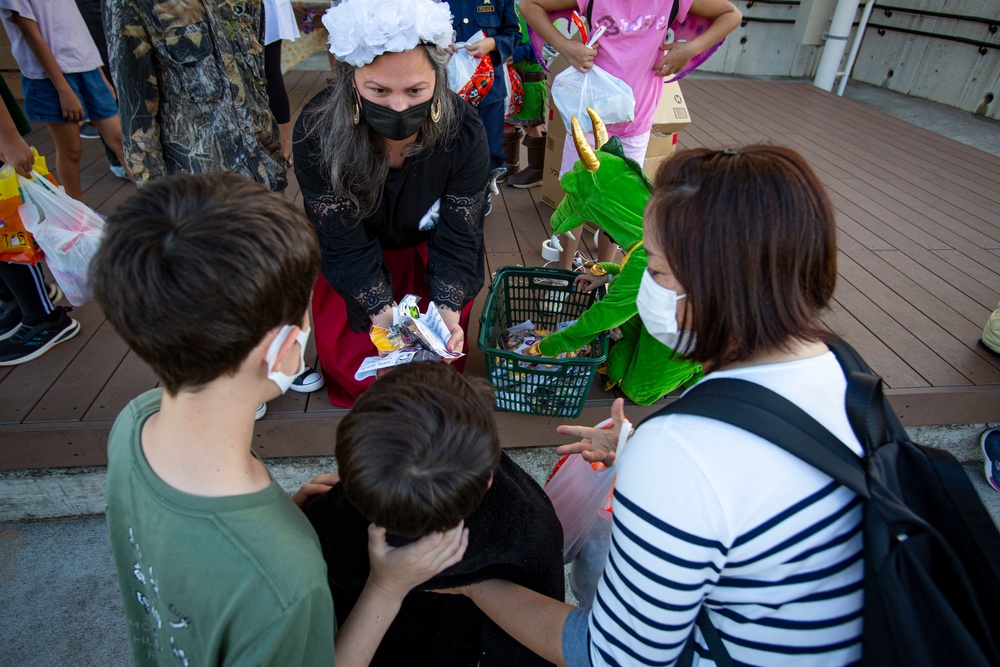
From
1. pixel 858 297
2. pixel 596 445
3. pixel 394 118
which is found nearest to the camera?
pixel 596 445

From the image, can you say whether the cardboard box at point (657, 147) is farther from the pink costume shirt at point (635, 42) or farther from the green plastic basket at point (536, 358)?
the green plastic basket at point (536, 358)

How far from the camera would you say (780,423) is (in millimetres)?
841

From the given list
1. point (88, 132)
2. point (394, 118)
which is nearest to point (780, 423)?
point (394, 118)

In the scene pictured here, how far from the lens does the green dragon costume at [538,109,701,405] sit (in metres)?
1.99

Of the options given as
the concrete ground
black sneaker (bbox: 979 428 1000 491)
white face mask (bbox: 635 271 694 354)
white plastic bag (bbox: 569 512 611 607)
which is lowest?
the concrete ground

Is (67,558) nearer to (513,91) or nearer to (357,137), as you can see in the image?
(357,137)

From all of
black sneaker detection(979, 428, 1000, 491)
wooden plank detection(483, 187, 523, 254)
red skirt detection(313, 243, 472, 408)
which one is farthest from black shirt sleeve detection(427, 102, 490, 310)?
black sneaker detection(979, 428, 1000, 491)

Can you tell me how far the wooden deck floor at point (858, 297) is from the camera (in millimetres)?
2295

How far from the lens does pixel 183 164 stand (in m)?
2.31

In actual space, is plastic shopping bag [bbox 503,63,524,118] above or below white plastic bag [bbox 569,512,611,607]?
above

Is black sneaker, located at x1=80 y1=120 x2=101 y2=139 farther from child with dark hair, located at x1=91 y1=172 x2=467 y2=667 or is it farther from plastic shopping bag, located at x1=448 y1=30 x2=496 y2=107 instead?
child with dark hair, located at x1=91 y1=172 x2=467 y2=667

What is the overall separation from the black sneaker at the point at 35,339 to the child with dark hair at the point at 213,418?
2025 millimetres

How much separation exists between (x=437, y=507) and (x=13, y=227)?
243cm

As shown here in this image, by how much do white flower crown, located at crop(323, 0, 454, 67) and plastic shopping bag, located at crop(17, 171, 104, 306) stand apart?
132cm
